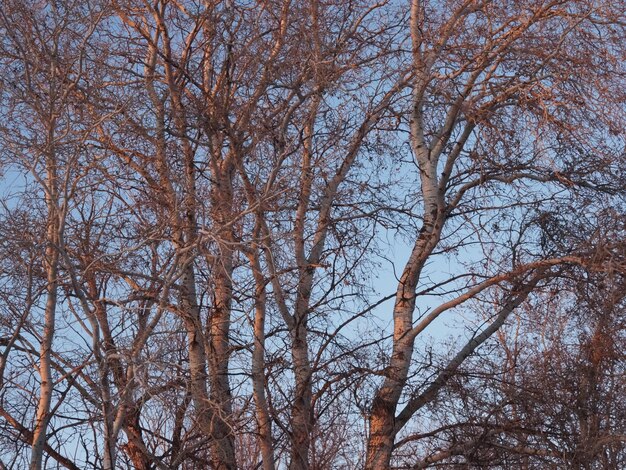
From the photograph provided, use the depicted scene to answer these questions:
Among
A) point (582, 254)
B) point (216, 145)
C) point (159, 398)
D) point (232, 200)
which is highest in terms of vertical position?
point (216, 145)

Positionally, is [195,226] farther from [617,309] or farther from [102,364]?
[617,309]

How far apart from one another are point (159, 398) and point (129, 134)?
3.91 m

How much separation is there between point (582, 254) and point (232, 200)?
4199mm

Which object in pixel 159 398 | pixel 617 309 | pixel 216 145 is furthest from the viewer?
pixel 617 309

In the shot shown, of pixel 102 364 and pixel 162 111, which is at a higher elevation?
pixel 162 111

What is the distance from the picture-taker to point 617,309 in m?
12.9

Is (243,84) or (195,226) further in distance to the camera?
(243,84)

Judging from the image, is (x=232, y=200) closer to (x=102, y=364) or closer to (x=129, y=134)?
(x=129, y=134)

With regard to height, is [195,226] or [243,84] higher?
[243,84]

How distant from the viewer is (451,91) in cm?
1259

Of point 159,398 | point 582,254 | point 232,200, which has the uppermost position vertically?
point 232,200

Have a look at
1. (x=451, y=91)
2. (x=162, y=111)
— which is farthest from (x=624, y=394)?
(x=162, y=111)

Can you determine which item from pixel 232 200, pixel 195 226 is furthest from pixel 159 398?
pixel 232 200

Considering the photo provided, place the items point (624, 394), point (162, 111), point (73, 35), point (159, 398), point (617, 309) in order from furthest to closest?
point (624, 394), point (617, 309), point (162, 111), point (73, 35), point (159, 398)
